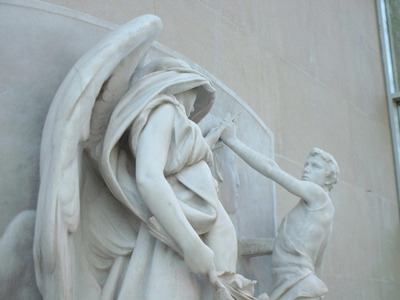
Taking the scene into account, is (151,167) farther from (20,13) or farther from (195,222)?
(20,13)

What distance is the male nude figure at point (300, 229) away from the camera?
12.9ft

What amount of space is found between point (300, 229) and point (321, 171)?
462mm

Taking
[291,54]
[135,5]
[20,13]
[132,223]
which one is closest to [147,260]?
[132,223]

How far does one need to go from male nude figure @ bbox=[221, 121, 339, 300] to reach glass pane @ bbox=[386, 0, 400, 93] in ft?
14.2

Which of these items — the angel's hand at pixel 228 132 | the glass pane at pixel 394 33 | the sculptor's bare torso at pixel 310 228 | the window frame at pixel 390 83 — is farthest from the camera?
the glass pane at pixel 394 33

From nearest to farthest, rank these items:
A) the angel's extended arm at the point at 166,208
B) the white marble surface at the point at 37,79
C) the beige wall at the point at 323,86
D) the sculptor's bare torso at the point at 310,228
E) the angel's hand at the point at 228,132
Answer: the angel's extended arm at the point at 166,208, the white marble surface at the point at 37,79, the sculptor's bare torso at the point at 310,228, the angel's hand at the point at 228,132, the beige wall at the point at 323,86

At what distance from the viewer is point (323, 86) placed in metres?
6.32

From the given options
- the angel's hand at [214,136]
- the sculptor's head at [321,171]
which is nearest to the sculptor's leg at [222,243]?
the angel's hand at [214,136]

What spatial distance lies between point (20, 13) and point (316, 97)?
141 inches

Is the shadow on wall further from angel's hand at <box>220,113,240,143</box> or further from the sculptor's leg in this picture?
angel's hand at <box>220,113,240,143</box>

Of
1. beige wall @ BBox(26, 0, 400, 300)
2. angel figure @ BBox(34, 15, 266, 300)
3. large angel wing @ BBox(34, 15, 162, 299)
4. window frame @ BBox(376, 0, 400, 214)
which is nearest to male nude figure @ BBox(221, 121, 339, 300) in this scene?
beige wall @ BBox(26, 0, 400, 300)

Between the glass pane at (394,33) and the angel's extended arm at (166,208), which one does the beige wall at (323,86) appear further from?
the angel's extended arm at (166,208)

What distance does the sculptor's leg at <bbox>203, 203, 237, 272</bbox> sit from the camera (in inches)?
121

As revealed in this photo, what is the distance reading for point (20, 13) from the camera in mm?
3256
